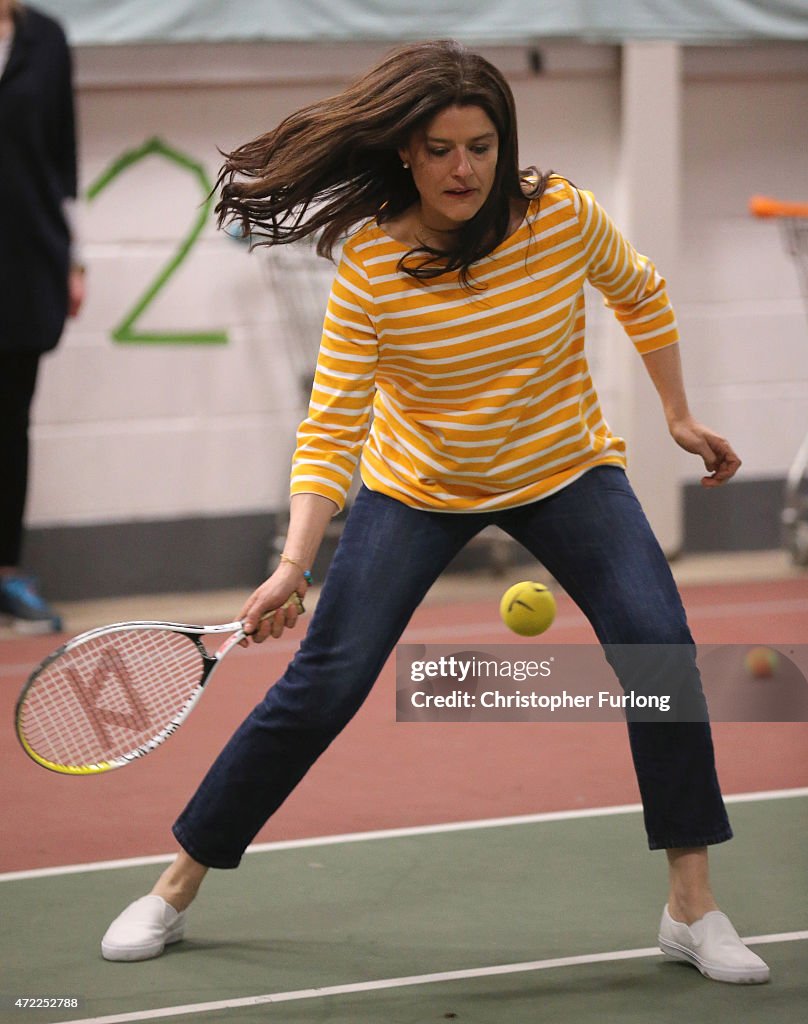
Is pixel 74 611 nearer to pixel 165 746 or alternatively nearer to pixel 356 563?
pixel 165 746

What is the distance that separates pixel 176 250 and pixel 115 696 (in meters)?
3.46

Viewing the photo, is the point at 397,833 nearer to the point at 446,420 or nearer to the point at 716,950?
the point at 716,950

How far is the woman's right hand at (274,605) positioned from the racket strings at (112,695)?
0.63 ft

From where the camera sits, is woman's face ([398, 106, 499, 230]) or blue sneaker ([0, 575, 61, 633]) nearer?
woman's face ([398, 106, 499, 230])

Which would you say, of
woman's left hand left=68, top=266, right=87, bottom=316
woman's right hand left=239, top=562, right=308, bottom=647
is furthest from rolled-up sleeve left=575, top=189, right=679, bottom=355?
woman's left hand left=68, top=266, right=87, bottom=316

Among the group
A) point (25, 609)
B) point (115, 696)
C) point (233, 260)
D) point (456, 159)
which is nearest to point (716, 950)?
point (115, 696)

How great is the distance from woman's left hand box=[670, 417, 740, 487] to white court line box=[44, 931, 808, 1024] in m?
0.83

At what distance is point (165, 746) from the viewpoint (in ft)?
13.7

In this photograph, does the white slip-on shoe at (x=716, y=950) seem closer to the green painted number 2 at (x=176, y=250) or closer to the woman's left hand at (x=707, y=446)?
the woman's left hand at (x=707, y=446)

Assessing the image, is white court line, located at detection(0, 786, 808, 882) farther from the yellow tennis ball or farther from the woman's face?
the woman's face

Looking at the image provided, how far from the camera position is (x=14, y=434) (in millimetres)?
5230

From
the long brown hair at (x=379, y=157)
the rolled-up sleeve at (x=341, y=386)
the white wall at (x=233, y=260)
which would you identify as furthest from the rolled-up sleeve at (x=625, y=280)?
the white wall at (x=233, y=260)

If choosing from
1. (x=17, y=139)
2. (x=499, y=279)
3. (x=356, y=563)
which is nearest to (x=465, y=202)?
(x=499, y=279)

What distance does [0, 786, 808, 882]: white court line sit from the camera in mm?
3281
